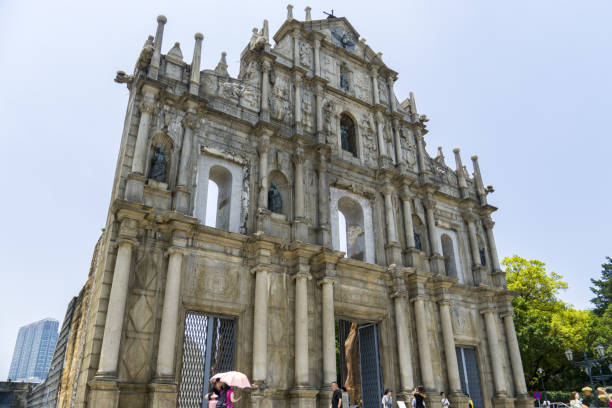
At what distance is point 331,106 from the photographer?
18.1 m

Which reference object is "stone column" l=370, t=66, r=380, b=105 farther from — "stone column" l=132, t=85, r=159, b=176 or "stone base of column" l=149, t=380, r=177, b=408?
"stone base of column" l=149, t=380, r=177, b=408

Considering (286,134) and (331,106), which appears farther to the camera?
(331,106)

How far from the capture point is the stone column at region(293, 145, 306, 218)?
48.5 feet

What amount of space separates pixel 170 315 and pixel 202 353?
5.24ft

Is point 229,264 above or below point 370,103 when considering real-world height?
below

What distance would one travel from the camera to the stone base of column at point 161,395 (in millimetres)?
10227

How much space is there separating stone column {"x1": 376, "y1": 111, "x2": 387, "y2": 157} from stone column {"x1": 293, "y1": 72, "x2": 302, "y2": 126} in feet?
12.9

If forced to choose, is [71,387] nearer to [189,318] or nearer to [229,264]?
[189,318]

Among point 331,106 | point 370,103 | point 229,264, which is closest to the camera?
point 229,264

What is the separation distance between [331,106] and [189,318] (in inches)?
402

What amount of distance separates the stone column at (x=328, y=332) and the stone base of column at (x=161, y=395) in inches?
178

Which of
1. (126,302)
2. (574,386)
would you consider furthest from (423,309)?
(574,386)

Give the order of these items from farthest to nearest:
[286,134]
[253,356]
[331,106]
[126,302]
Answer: [331,106] → [286,134] → [253,356] → [126,302]

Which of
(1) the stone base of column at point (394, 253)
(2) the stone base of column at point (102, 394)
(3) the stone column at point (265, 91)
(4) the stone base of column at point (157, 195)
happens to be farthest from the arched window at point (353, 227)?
(2) the stone base of column at point (102, 394)
